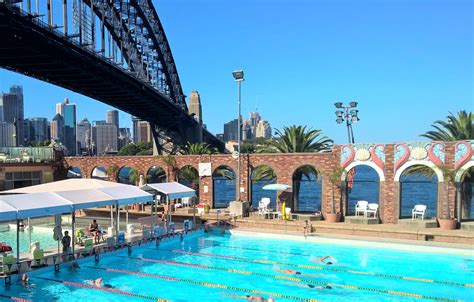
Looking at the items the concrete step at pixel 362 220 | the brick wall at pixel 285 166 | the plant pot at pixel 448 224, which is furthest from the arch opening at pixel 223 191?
the plant pot at pixel 448 224

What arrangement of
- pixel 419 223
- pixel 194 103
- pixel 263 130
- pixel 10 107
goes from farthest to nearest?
pixel 263 130 → pixel 10 107 → pixel 194 103 → pixel 419 223

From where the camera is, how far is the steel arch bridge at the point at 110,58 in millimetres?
30500

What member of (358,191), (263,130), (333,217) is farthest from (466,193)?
(263,130)

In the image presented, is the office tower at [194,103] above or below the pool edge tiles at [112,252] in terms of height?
above

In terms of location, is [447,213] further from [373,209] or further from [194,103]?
[194,103]

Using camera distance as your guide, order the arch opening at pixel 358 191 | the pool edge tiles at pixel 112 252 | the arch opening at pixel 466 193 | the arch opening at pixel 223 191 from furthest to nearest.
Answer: the arch opening at pixel 223 191, the arch opening at pixel 358 191, the arch opening at pixel 466 193, the pool edge tiles at pixel 112 252

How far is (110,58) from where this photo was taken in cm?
4172

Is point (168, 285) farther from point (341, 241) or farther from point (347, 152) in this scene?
point (347, 152)

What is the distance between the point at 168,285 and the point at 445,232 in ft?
40.2

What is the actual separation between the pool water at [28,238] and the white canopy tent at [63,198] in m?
3.01

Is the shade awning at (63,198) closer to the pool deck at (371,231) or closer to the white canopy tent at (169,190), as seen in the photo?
the white canopy tent at (169,190)

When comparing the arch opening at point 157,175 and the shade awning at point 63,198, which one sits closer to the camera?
the shade awning at point 63,198

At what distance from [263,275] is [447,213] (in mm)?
11057

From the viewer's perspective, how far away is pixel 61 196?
16.3m
